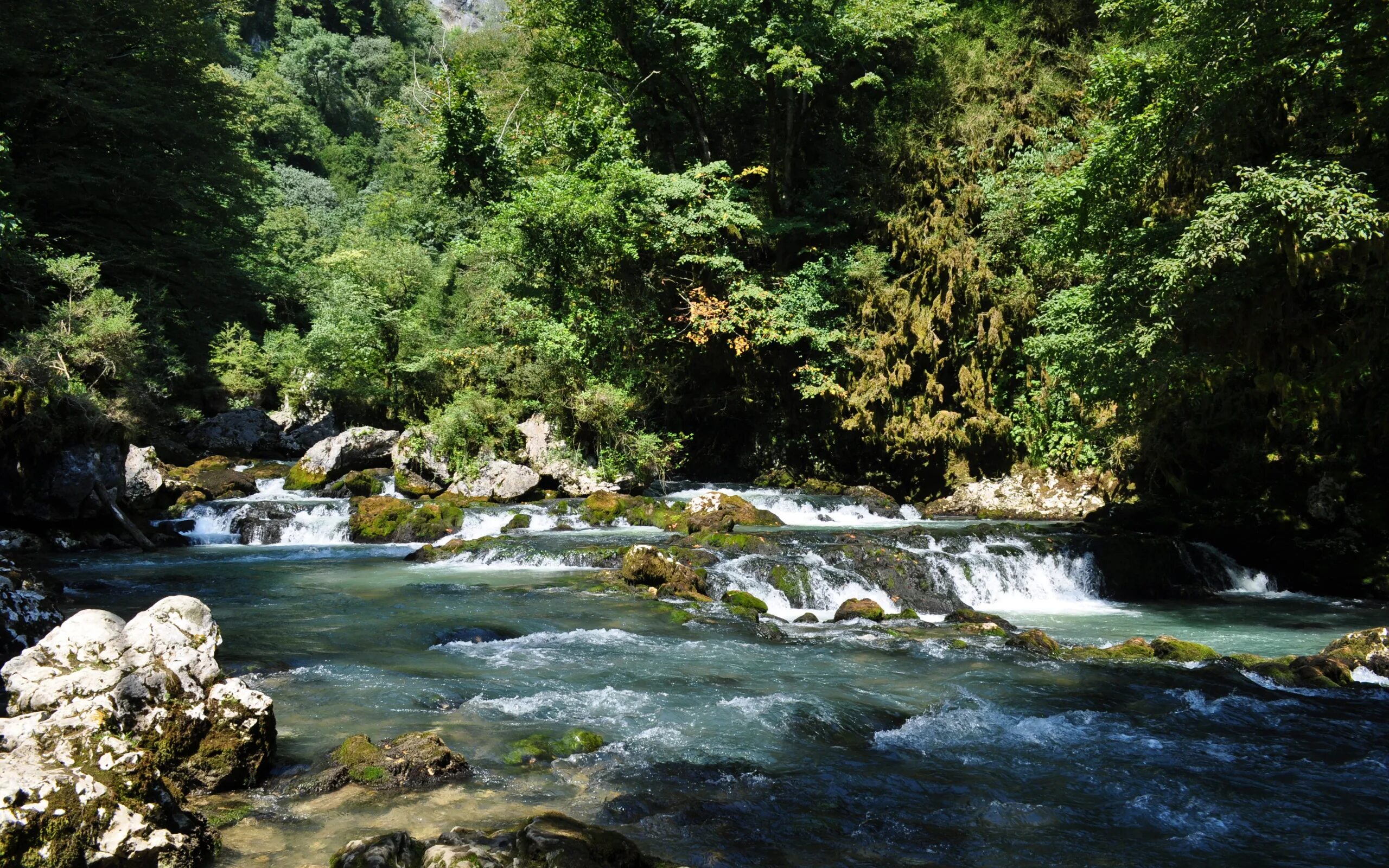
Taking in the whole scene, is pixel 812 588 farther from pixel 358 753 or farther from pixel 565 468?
pixel 565 468

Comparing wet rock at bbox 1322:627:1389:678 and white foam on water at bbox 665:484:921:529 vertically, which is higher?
white foam on water at bbox 665:484:921:529

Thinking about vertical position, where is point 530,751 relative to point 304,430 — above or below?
below

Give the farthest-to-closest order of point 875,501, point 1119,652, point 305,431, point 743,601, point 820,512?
point 305,431, point 875,501, point 820,512, point 743,601, point 1119,652

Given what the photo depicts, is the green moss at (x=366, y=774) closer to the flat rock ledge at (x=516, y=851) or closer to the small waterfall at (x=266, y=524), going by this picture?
the flat rock ledge at (x=516, y=851)

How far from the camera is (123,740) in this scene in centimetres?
471

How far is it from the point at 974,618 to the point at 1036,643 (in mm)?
1721

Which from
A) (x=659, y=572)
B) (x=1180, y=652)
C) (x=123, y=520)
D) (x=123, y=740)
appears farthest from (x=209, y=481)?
(x=1180, y=652)

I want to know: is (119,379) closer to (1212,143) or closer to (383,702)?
(383,702)

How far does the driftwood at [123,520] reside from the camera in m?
16.3

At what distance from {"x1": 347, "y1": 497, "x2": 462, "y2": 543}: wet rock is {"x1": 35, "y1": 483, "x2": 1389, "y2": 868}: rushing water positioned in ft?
15.5

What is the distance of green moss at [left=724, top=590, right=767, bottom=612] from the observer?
40.0 feet

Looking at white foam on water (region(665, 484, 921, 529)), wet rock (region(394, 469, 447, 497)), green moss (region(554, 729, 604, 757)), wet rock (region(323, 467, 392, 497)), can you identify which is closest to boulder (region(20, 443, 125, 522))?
wet rock (region(323, 467, 392, 497))

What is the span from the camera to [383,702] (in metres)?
7.48

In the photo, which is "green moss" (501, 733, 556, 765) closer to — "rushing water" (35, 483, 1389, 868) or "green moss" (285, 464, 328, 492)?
"rushing water" (35, 483, 1389, 868)
